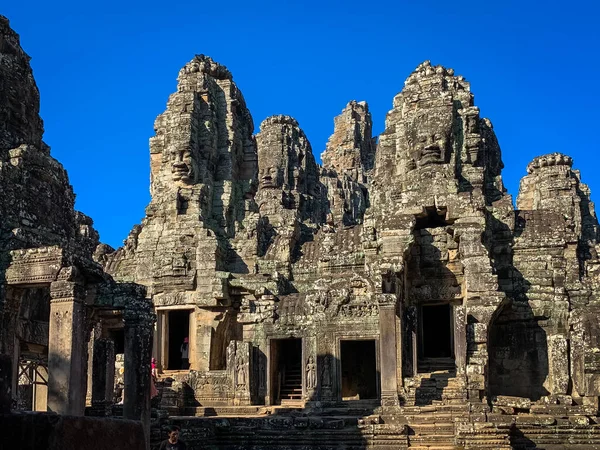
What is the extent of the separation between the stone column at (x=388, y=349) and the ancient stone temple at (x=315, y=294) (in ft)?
0.17

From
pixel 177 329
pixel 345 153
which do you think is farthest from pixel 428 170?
pixel 345 153

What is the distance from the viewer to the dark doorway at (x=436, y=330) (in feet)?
84.0

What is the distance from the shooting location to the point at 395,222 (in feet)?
78.1

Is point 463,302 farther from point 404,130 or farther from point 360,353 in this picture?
point 404,130

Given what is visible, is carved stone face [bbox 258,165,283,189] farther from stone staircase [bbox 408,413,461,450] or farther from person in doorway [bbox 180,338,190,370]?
stone staircase [bbox 408,413,461,450]

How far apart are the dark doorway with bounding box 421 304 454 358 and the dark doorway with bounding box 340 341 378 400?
215cm

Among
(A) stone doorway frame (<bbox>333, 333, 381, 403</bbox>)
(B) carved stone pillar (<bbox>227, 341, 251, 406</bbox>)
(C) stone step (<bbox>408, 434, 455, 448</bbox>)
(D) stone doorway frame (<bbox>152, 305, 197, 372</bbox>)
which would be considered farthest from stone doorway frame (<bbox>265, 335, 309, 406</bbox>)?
(C) stone step (<bbox>408, 434, 455, 448</bbox>)

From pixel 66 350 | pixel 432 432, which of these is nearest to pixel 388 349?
pixel 432 432

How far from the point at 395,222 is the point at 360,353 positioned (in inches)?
151

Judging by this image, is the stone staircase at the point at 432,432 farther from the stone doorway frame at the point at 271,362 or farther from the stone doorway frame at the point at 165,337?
the stone doorway frame at the point at 165,337

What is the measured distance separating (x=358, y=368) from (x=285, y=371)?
6.85 feet

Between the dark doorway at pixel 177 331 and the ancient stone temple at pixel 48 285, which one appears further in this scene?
the dark doorway at pixel 177 331

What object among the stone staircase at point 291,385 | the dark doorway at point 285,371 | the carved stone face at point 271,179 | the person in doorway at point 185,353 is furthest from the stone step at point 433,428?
the carved stone face at point 271,179

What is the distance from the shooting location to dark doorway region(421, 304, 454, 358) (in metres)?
25.6
